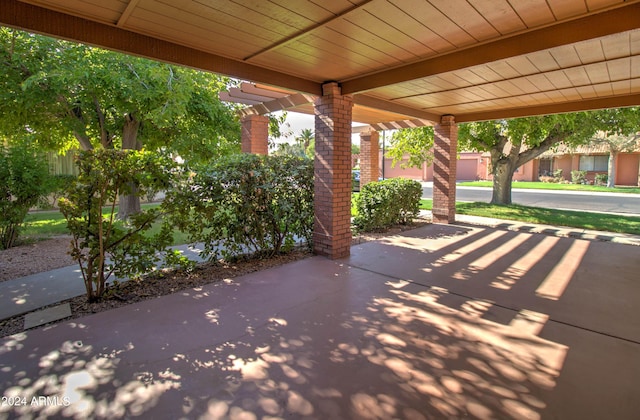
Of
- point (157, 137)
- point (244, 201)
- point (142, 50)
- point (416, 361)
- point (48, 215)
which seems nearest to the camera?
point (416, 361)

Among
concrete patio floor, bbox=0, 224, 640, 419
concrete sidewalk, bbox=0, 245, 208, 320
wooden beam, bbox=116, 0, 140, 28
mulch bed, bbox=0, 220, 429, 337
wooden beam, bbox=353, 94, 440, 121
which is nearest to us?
concrete patio floor, bbox=0, 224, 640, 419

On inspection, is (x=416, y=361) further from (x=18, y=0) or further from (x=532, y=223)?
(x=532, y=223)

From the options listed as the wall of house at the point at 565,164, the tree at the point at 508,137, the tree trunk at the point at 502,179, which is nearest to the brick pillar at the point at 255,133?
the tree at the point at 508,137

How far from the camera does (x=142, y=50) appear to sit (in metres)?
3.56

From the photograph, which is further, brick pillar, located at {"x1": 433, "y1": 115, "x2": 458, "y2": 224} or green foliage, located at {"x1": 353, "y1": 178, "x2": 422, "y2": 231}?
brick pillar, located at {"x1": 433, "y1": 115, "x2": 458, "y2": 224}

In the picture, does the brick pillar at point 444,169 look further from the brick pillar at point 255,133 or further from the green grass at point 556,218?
the brick pillar at point 255,133

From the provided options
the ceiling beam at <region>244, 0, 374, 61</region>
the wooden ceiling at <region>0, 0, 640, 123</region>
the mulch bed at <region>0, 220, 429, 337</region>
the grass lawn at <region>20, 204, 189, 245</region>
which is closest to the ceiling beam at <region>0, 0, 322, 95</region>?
the wooden ceiling at <region>0, 0, 640, 123</region>

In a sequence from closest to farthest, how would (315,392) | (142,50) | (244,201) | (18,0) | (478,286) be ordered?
(315,392)
(18,0)
(142,50)
(478,286)
(244,201)

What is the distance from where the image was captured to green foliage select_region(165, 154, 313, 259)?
4586 mm

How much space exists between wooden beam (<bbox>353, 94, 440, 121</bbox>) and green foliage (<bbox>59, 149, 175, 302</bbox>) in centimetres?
369

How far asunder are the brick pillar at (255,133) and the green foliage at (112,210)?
4.44 metres

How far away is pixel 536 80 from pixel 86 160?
20.5 feet

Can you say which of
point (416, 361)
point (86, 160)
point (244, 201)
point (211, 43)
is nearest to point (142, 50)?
point (211, 43)

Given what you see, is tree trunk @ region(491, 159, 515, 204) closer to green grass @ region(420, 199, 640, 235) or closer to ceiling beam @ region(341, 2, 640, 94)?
green grass @ region(420, 199, 640, 235)
